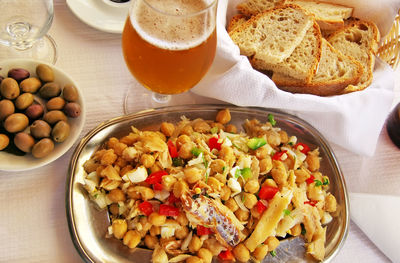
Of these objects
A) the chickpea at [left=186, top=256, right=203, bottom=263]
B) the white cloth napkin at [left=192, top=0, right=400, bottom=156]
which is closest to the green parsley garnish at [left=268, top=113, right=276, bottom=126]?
the white cloth napkin at [left=192, top=0, right=400, bottom=156]

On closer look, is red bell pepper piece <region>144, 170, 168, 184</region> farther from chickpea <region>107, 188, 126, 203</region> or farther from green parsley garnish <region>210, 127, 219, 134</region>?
green parsley garnish <region>210, 127, 219, 134</region>

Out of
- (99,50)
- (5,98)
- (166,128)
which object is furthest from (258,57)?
(5,98)

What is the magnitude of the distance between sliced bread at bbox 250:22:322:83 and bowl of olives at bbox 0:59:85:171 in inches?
23.1

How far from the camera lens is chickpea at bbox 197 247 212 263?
38.4 inches

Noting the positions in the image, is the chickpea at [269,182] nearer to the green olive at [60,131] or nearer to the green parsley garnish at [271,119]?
the green parsley garnish at [271,119]

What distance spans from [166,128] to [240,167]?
0.23 metres

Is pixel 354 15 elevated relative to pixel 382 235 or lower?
elevated

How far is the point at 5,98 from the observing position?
1061mm

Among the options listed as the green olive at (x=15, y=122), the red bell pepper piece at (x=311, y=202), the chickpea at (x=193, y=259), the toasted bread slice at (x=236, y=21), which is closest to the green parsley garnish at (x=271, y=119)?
the red bell pepper piece at (x=311, y=202)

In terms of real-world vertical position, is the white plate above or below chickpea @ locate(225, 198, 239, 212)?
above

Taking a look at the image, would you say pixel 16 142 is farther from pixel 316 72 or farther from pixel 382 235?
pixel 382 235

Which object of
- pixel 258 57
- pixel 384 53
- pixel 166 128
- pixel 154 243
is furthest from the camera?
pixel 384 53

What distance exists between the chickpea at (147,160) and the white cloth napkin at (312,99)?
31cm

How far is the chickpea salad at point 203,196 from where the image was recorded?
3.22ft
